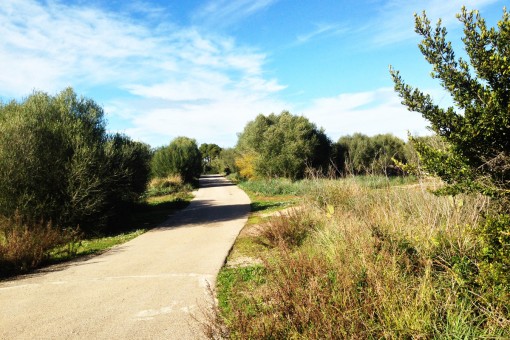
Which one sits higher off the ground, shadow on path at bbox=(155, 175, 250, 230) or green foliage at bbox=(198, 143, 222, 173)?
green foliage at bbox=(198, 143, 222, 173)

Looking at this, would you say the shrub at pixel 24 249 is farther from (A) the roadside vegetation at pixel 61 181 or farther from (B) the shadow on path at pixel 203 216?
(B) the shadow on path at pixel 203 216

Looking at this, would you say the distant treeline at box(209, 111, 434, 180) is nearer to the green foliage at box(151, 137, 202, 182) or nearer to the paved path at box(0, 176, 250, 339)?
the green foliage at box(151, 137, 202, 182)

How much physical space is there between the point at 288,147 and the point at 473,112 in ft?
93.3

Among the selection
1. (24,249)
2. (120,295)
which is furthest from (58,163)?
(120,295)

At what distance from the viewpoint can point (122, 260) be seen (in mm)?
8352

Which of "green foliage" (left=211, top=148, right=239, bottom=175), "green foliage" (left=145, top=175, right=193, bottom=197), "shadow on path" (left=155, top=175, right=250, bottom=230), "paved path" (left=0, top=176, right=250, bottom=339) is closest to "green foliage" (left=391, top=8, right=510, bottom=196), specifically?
"paved path" (left=0, top=176, right=250, bottom=339)

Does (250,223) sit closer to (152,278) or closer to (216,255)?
(216,255)

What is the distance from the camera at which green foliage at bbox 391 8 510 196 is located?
3191 millimetres

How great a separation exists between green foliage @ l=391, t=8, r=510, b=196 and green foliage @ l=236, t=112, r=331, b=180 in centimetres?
2603

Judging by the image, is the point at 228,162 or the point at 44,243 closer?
the point at 44,243

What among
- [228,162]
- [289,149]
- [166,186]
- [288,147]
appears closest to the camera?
[166,186]

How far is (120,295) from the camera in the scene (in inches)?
228

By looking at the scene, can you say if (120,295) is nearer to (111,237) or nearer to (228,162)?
(111,237)

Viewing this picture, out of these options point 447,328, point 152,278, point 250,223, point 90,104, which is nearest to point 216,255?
point 152,278
